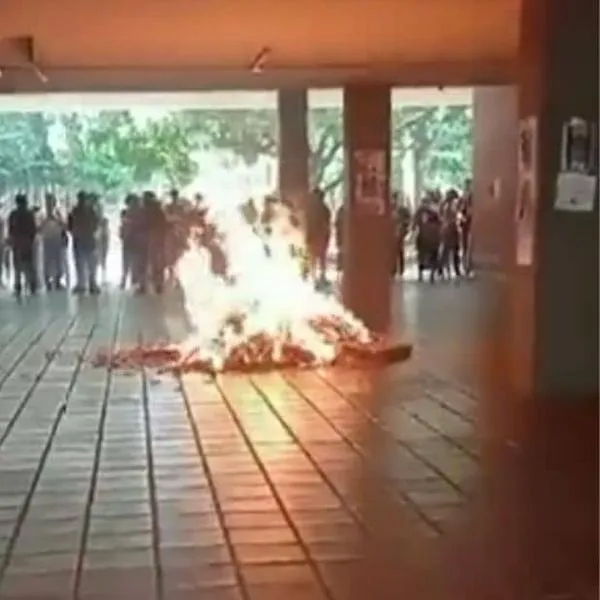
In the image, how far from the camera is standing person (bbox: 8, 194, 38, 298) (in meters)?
22.7

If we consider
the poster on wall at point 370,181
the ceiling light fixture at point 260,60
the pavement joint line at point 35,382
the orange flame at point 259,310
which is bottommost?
the pavement joint line at point 35,382

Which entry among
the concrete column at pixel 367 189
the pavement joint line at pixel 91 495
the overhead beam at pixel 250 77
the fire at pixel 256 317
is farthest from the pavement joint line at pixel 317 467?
the concrete column at pixel 367 189

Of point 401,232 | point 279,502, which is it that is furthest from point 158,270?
point 279,502

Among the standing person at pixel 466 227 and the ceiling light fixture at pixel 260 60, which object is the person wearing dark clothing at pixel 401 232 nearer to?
the standing person at pixel 466 227

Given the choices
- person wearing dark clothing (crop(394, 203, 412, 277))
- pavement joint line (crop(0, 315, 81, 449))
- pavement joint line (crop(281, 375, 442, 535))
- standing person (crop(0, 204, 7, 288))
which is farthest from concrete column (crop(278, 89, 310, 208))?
pavement joint line (crop(281, 375, 442, 535))

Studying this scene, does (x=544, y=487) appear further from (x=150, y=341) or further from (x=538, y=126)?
(x=150, y=341)

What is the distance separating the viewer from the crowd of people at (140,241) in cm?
2298

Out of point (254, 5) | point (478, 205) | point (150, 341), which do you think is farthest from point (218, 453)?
point (478, 205)

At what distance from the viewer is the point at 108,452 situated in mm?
7840

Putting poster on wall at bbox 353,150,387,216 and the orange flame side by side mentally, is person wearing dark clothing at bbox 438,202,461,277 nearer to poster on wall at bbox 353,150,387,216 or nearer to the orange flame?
poster on wall at bbox 353,150,387,216

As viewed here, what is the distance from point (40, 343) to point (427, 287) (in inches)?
396

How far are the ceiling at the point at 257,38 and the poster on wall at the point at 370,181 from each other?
118cm

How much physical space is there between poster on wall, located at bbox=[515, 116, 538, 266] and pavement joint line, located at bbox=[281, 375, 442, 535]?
1.74m

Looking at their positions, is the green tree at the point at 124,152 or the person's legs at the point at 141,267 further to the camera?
the green tree at the point at 124,152
